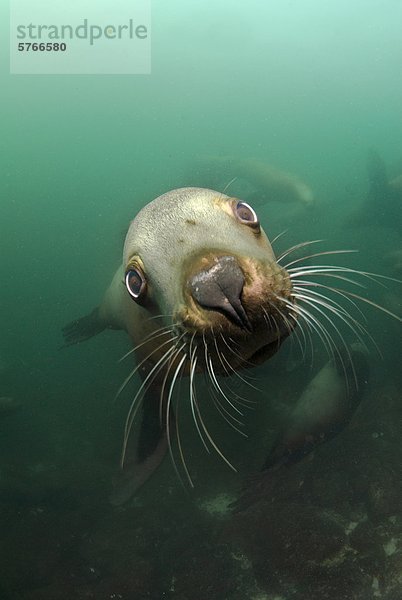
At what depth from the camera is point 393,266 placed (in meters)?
6.52

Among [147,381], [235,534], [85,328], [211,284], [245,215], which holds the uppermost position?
[245,215]

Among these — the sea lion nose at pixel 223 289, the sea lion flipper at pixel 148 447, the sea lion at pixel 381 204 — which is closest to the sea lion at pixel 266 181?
the sea lion at pixel 381 204

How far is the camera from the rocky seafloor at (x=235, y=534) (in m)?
2.98

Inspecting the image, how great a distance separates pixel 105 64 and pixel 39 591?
46724 mm

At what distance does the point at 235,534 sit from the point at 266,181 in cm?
696

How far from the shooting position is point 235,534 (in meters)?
3.41

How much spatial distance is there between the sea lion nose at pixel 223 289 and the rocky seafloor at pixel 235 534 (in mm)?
2270

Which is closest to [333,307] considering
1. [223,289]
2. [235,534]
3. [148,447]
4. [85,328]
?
[223,289]

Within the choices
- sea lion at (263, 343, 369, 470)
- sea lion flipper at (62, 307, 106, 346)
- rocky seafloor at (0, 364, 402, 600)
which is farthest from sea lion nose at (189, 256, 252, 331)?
sea lion flipper at (62, 307, 106, 346)

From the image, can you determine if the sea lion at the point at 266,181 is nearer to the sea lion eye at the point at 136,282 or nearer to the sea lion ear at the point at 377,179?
the sea lion ear at the point at 377,179

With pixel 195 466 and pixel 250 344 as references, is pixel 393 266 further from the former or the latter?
pixel 250 344

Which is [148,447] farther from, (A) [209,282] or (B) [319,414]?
(A) [209,282]

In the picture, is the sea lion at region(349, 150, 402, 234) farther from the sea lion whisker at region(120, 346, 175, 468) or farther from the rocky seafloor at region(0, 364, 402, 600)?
the sea lion whisker at region(120, 346, 175, 468)

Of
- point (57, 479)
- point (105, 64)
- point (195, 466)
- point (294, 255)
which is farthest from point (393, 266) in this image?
point (105, 64)
